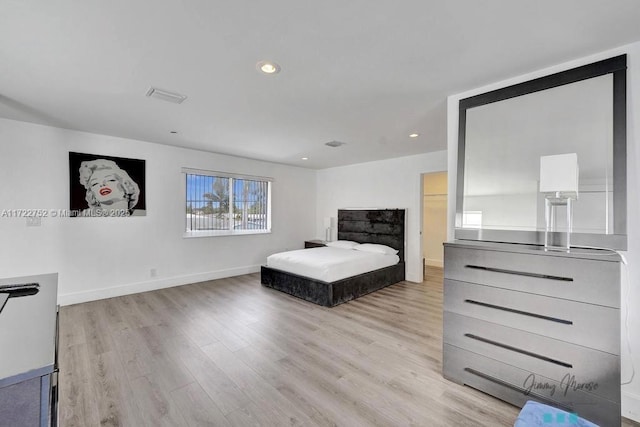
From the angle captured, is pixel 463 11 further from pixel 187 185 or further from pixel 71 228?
pixel 71 228

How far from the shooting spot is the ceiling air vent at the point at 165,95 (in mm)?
2459

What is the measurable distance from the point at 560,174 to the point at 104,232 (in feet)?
17.3

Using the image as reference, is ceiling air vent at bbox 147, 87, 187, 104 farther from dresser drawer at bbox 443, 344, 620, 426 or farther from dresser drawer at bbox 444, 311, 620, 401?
dresser drawer at bbox 443, 344, 620, 426

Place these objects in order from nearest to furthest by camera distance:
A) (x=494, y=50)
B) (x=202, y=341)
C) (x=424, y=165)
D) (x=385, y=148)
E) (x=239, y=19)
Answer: (x=239, y=19)
(x=494, y=50)
(x=202, y=341)
(x=385, y=148)
(x=424, y=165)

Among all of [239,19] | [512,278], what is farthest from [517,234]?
[239,19]

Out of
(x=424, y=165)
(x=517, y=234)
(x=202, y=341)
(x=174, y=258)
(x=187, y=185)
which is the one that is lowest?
(x=202, y=341)

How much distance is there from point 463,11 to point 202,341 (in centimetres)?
337

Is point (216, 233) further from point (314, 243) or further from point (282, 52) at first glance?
point (282, 52)

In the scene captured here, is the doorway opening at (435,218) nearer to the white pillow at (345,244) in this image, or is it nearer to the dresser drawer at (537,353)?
the white pillow at (345,244)

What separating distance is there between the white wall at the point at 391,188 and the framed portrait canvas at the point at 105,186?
12.8 ft

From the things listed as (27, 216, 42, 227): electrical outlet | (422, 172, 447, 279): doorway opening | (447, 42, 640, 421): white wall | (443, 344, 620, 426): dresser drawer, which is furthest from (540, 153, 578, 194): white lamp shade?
(27, 216, 42, 227): electrical outlet

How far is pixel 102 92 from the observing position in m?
2.48

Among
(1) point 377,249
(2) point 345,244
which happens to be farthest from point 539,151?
(2) point 345,244

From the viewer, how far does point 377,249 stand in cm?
500
